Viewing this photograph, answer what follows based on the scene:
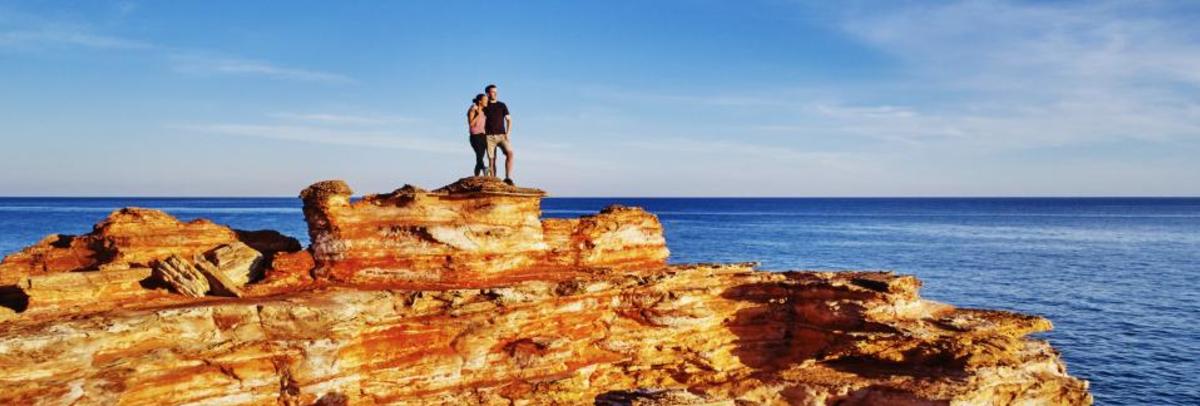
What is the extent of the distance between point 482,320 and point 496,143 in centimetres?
626

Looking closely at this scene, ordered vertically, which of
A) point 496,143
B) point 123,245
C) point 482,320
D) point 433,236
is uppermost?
point 496,143

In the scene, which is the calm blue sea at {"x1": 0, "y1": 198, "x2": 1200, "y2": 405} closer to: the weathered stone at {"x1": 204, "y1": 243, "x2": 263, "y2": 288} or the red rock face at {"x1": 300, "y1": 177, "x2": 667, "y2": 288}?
the red rock face at {"x1": 300, "y1": 177, "x2": 667, "y2": 288}

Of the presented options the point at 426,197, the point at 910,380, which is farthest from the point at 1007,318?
the point at 426,197

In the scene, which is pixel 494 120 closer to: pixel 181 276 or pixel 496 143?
pixel 496 143

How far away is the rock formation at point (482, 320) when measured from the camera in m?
13.6

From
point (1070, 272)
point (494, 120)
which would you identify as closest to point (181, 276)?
point (494, 120)

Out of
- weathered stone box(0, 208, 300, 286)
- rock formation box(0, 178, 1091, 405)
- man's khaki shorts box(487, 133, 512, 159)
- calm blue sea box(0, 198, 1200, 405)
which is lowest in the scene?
calm blue sea box(0, 198, 1200, 405)

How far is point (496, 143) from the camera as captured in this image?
20.7 m

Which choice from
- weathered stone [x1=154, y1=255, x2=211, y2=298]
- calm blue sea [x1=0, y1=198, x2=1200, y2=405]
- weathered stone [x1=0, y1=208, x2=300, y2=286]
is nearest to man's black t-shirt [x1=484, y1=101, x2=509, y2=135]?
weathered stone [x1=0, y1=208, x2=300, y2=286]

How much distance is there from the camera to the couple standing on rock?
20.5 meters

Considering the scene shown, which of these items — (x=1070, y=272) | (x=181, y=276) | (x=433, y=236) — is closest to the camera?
(x=181, y=276)

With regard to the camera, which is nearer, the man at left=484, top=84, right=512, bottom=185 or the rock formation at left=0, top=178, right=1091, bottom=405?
the rock formation at left=0, top=178, right=1091, bottom=405

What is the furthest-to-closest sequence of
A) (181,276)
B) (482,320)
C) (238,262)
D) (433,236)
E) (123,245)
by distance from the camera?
(433,236), (238,262), (123,245), (482,320), (181,276)

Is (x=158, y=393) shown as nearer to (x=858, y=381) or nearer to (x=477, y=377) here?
(x=477, y=377)
